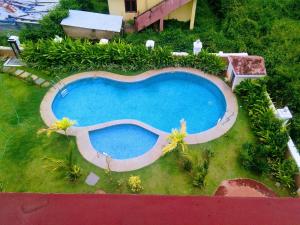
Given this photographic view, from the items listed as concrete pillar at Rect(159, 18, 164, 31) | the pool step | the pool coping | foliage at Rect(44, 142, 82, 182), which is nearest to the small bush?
foliage at Rect(44, 142, 82, 182)

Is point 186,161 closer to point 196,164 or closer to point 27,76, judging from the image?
point 196,164

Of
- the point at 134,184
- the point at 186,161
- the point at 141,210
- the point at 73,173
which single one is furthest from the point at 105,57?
the point at 141,210

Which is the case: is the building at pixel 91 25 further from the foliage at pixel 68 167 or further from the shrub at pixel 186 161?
the shrub at pixel 186 161

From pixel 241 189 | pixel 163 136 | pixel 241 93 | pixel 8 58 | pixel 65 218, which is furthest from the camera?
pixel 8 58

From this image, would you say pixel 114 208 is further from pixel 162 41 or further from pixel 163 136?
pixel 162 41

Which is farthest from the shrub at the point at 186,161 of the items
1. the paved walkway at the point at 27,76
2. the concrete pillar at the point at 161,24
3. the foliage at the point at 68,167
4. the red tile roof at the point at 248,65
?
the concrete pillar at the point at 161,24

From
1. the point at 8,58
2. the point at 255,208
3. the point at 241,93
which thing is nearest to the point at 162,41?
→ the point at 241,93

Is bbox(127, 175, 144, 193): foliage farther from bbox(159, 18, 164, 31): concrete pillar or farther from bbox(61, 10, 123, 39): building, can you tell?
bbox(159, 18, 164, 31): concrete pillar
